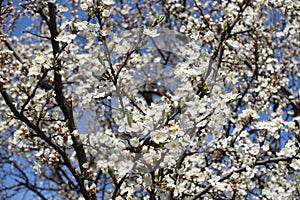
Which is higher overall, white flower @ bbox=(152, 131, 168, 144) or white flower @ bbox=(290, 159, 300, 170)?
white flower @ bbox=(290, 159, 300, 170)

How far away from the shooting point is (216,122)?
2.88 meters

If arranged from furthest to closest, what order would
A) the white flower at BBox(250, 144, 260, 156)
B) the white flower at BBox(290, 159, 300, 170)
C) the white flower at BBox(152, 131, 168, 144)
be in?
1. the white flower at BBox(250, 144, 260, 156)
2. the white flower at BBox(290, 159, 300, 170)
3. the white flower at BBox(152, 131, 168, 144)

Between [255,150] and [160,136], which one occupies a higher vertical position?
[255,150]

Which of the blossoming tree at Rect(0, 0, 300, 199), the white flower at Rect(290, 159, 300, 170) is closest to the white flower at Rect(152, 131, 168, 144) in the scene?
the blossoming tree at Rect(0, 0, 300, 199)

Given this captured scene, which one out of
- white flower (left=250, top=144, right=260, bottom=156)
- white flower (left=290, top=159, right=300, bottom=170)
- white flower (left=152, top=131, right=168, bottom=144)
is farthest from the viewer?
white flower (left=250, top=144, right=260, bottom=156)

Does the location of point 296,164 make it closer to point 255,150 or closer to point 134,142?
point 255,150

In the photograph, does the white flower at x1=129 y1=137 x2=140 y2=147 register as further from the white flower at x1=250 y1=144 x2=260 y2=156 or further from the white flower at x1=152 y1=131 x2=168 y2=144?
the white flower at x1=250 y1=144 x2=260 y2=156

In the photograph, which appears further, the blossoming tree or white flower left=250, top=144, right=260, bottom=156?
white flower left=250, top=144, right=260, bottom=156

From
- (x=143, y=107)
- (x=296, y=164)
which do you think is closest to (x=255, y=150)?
(x=296, y=164)

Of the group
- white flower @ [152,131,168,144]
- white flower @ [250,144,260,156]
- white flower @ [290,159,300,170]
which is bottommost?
white flower @ [152,131,168,144]

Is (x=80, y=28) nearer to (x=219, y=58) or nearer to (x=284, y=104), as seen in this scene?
(x=219, y=58)

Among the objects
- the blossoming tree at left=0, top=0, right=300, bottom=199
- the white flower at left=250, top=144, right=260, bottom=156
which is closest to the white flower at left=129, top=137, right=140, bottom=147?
the blossoming tree at left=0, top=0, right=300, bottom=199

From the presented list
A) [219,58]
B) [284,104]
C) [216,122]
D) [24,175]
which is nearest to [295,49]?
[284,104]

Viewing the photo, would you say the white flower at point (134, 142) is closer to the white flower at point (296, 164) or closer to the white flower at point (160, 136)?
the white flower at point (160, 136)
